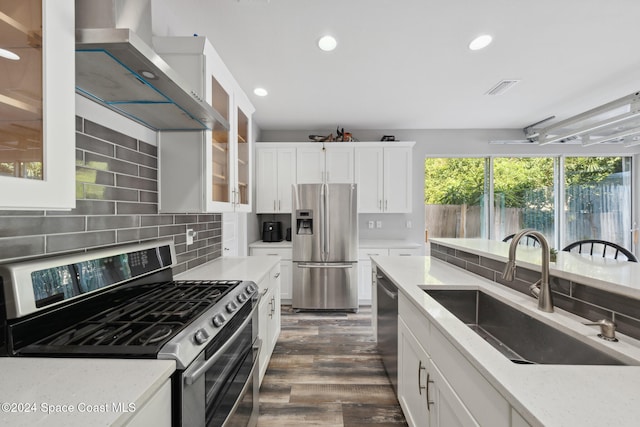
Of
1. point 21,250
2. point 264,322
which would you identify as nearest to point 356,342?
point 264,322

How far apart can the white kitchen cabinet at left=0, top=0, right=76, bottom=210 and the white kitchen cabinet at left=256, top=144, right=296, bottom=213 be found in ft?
10.7

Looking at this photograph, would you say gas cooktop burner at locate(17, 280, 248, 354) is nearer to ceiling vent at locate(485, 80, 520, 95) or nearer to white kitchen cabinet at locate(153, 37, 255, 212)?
white kitchen cabinet at locate(153, 37, 255, 212)

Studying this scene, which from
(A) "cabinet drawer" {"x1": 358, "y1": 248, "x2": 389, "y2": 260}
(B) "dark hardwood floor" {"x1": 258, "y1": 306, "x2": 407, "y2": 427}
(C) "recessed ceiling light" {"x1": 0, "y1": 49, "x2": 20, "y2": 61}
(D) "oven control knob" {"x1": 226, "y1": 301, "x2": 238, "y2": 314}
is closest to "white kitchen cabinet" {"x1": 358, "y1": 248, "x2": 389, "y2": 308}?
(A) "cabinet drawer" {"x1": 358, "y1": 248, "x2": 389, "y2": 260}

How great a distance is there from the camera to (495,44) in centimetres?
217

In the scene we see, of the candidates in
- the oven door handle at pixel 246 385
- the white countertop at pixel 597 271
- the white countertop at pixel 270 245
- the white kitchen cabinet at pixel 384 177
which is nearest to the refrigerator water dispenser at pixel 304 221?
the white countertop at pixel 270 245

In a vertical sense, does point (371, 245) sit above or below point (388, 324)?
above

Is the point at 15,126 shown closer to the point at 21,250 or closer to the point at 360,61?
the point at 21,250

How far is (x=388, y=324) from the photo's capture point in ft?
6.56

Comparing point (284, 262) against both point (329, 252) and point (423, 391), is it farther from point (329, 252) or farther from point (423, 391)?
point (423, 391)

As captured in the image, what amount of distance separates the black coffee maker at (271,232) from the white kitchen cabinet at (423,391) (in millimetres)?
2587

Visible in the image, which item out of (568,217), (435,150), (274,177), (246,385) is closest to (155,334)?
(246,385)

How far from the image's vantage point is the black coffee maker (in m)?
3.94

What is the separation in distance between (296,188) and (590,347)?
2.96m

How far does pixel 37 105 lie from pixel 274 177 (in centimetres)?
333
